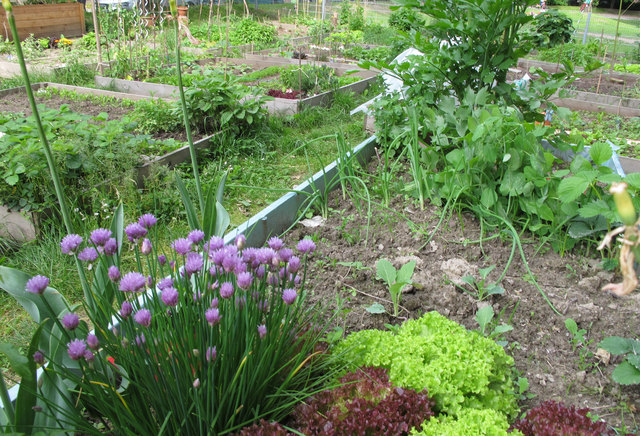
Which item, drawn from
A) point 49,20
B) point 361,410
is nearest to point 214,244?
point 361,410

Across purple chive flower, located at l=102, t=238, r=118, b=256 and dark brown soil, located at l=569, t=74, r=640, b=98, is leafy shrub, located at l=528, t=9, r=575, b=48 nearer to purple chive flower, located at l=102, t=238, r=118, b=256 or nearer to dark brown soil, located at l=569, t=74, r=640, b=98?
dark brown soil, located at l=569, t=74, r=640, b=98

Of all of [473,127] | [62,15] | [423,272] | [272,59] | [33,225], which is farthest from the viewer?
[62,15]

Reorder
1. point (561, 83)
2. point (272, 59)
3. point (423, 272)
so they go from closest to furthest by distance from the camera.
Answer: point (423, 272) → point (561, 83) → point (272, 59)

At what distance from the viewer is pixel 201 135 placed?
443 centimetres

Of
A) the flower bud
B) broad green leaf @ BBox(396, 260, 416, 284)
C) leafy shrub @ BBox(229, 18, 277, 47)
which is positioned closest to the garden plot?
broad green leaf @ BBox(396, 260, 416, 284)

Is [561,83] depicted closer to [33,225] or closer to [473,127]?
[473,127]

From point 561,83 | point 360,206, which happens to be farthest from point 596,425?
point 561,83

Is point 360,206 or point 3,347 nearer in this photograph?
point 3,347

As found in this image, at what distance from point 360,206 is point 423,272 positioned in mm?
744

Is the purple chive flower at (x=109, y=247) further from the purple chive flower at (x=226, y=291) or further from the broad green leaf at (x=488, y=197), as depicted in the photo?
the broad green leaf at (x=488, y=197)

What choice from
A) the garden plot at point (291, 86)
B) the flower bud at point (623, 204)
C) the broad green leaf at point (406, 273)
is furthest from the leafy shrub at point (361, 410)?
the garden plot at point (291, 86)

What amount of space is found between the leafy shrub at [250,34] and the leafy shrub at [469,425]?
10748 mm

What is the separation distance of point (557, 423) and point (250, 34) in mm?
11506

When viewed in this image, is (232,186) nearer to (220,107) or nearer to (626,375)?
(626,375)
